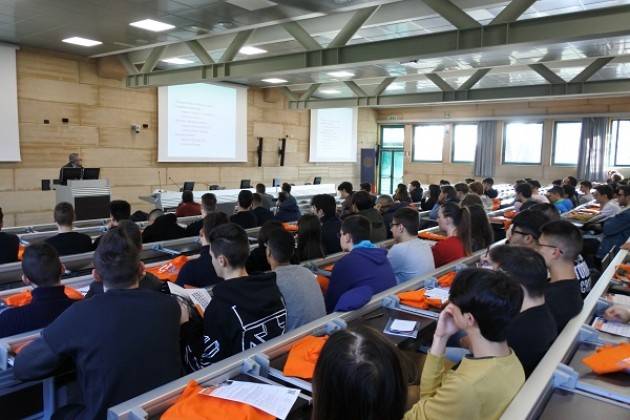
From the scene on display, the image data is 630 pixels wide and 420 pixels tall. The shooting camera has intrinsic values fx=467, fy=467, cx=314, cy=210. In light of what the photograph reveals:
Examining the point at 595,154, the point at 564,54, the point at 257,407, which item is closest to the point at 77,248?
the point at 257,407

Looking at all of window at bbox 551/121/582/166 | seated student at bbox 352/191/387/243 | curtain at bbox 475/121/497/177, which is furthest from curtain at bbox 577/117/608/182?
seated student at bbox 352/191/387/243

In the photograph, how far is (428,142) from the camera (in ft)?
50.4

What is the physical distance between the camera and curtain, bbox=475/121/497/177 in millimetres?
13766

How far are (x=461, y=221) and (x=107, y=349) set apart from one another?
3.01m

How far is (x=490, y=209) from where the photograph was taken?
765cm

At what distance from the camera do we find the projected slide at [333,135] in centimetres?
1406

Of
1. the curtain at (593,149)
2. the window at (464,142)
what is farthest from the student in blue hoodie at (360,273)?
the window at (464,142)

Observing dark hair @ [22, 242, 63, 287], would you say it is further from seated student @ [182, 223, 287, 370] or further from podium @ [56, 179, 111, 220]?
podium @ [56, 179, 111, 220]

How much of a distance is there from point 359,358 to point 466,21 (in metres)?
5.36

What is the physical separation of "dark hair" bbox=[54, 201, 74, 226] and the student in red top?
10.0 ft

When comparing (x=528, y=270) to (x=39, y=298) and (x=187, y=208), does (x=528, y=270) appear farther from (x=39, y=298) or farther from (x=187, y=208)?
(x=187, y=208)

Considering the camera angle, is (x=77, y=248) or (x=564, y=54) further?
(x=564, y=54)

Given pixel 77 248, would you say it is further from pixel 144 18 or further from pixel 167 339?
pixel 144 18

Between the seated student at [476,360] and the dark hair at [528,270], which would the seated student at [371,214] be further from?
the seated student at [476,360]
